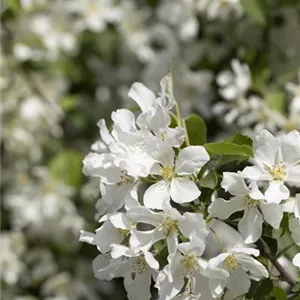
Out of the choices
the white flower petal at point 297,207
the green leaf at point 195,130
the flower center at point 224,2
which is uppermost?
the flower center at point 224,2

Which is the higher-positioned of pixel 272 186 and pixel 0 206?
pixel 272 186

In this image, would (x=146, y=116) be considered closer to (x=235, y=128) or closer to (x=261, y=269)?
(x=261, y=269)

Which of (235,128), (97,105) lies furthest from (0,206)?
(235,128)

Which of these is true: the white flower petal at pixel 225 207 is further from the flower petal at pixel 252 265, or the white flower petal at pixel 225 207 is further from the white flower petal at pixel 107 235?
the white flower petal at pixel 107 235

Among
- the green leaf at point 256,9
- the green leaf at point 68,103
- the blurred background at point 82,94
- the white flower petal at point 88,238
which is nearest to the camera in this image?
the white flower petal at point 88,238

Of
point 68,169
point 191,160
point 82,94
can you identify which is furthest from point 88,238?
point 82,94

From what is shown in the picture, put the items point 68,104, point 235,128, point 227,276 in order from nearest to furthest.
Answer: point 227,276 → point 235,128 → point 68,104

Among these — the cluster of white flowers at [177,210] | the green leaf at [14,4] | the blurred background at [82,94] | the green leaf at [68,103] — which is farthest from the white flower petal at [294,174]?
the green leaf at [68,103]

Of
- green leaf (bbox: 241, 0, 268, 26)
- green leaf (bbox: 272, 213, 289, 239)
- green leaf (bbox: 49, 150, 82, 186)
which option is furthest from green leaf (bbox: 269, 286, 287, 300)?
green leaf (bbox: 49, 150, 82, 186)
